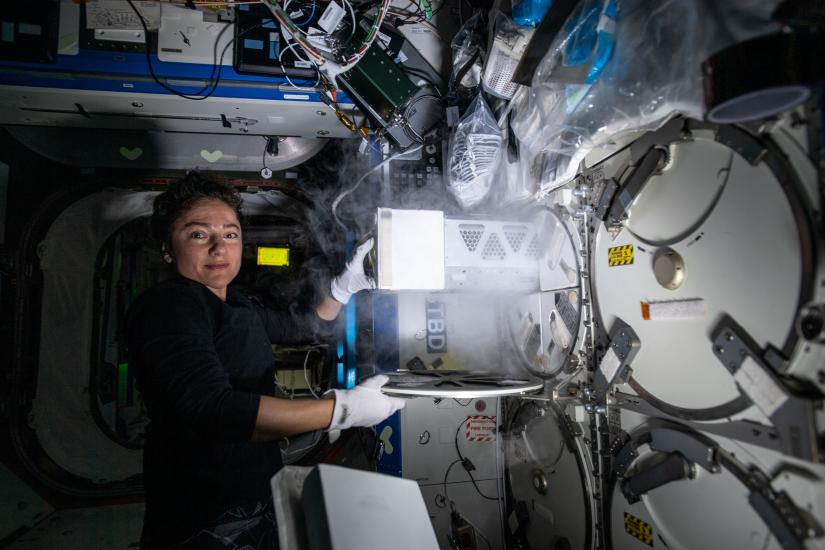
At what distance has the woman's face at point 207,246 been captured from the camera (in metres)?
2.18

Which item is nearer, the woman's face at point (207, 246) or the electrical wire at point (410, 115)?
the woman's face at point (207, 246)

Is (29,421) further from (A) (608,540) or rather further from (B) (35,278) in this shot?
(A) (608,540)

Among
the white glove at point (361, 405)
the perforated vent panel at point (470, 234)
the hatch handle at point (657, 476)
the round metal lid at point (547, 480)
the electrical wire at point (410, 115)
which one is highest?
the electrical wire at point (410, 115)

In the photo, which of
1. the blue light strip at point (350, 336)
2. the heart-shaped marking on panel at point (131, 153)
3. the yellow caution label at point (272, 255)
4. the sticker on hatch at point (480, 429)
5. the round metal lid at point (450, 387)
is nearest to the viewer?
the round metal lid at point (450, 387)

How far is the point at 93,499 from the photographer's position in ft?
9.69

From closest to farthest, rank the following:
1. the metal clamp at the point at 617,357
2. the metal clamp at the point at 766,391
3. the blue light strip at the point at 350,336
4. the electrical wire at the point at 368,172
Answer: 1. the metal clamp at the point at 766,391
2. the metal clamp at the point at 617,357
3. the electrical wire at the point at 368,172
4. the blue light strip at the point at 350,336

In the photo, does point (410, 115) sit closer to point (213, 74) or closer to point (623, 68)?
point (213, 74)

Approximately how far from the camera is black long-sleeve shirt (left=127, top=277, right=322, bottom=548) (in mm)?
1601

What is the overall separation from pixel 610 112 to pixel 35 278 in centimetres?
402

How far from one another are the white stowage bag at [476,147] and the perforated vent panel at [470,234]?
10.2 inches

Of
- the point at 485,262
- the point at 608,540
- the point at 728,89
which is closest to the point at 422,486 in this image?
the point at 608,540

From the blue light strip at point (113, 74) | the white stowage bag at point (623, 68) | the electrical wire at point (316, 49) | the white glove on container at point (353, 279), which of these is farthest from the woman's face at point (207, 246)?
the white stowage bag at point (623, 68)

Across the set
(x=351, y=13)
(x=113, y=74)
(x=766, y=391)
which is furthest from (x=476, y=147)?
(x=113, y=74)

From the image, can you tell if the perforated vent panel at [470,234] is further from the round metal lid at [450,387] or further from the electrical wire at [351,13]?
the electrical wire at [351,13]
